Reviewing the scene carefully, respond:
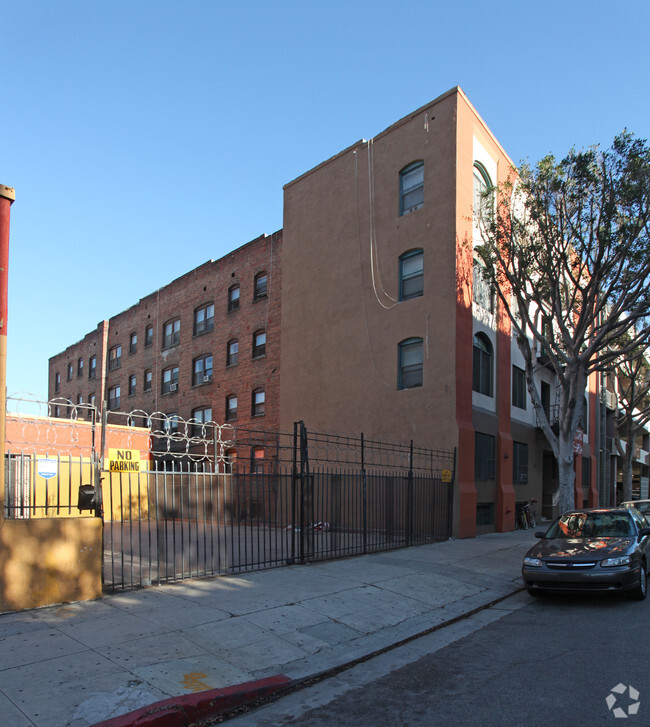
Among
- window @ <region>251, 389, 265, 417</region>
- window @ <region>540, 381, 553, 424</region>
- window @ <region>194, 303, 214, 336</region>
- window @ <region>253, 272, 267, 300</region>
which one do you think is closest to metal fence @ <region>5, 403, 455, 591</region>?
window @ <region>251, 389, 265, 417</region>

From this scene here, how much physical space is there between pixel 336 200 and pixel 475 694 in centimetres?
2069

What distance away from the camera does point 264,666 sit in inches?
251

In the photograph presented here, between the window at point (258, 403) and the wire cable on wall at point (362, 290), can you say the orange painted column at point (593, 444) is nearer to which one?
the wire cable on wall at point (362, 290)

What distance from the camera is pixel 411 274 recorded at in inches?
822

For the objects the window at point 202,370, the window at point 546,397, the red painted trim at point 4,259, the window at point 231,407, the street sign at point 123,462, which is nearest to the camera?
the red painted trim at point 4,259

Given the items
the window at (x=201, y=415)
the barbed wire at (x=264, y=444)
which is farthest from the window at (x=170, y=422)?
the window at (x=201, y=415)

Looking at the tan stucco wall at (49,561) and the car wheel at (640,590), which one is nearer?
the tan stucco wall at (49,561)

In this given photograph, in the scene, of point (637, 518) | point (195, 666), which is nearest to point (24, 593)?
point (195, 666)

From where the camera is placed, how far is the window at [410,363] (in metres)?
20.1

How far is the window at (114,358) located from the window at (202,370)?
28.7 feet

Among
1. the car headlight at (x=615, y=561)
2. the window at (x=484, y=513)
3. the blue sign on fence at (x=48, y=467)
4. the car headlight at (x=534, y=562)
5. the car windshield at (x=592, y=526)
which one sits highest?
the blue sign on fence at (x=48, y=467)

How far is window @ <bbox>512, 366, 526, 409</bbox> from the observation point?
24.1m

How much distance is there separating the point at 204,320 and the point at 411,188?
13.8 m

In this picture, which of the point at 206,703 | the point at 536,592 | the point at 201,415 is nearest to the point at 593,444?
the point at 201,415
